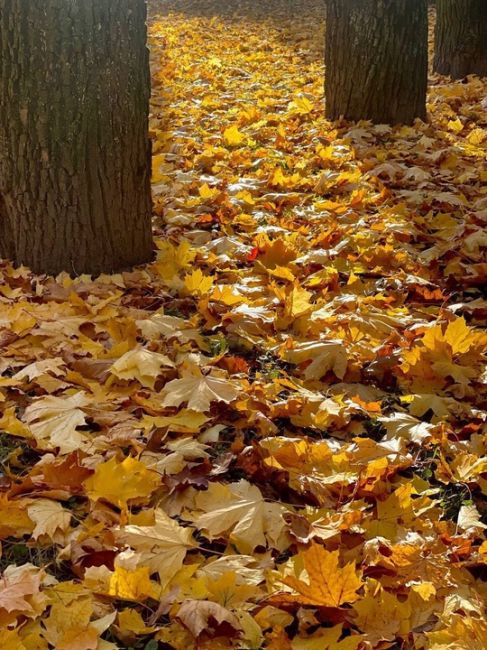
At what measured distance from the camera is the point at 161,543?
1.63 meters

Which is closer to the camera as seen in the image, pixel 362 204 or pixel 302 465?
pixel 302 465

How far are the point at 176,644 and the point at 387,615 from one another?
446 mm

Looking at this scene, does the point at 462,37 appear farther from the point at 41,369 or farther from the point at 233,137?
the point at 41,369

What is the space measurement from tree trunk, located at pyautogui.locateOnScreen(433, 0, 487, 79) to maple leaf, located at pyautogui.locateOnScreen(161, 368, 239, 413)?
5.61 m

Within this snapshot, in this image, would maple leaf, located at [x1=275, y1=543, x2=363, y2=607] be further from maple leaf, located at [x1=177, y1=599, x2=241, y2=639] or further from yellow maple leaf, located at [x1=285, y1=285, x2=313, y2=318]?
yellow maple leaf, located at [x1=285, y1=285, x2=313, y2=318]

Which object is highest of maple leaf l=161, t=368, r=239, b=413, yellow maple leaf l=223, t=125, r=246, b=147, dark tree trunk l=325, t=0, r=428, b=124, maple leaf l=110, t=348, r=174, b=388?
dark tree trunk l=325, t=0, r=428, b=124

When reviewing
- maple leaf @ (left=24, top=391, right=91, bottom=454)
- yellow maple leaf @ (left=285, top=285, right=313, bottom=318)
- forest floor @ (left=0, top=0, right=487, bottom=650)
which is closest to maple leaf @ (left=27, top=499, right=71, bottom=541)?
forest floor @ (left=0, top=0, right=487, bottom=650)

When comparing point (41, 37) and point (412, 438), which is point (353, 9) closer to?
point (41, 37)

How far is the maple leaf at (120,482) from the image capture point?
1762 mm

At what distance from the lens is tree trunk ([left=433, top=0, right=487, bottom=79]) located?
643cm

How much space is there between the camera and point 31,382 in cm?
226

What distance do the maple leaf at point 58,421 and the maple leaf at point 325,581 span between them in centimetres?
80

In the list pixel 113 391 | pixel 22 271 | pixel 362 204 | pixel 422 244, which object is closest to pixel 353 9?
pixel 362 204

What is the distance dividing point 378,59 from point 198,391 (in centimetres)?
371
